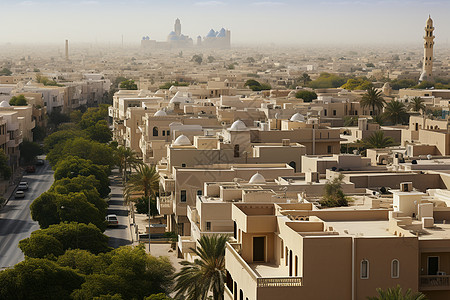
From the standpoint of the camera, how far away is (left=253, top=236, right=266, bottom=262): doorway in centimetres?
→ 1869

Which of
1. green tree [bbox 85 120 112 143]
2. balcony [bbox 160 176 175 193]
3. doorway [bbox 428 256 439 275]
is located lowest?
green tree [bbox 85 120 112 143]

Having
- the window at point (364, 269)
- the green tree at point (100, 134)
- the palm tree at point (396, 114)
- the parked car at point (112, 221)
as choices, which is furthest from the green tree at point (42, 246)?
the green tree at point (100, 134)

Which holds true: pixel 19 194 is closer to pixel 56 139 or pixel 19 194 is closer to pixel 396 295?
pixel 56 139

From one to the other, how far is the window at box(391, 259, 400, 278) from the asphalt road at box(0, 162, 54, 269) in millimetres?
16065

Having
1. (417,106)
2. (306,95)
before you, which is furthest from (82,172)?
(306,95)

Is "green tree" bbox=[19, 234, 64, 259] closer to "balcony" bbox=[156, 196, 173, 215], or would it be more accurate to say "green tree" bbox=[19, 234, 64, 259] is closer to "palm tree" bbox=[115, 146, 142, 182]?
"balcony" bbox=[156, 196, 173, 215]

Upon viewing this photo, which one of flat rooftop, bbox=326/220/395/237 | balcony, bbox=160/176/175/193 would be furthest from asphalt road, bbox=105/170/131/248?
flat rooftop, bbox=326/220/395/237

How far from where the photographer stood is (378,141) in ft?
145

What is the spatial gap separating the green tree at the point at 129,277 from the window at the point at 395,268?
7.32 m

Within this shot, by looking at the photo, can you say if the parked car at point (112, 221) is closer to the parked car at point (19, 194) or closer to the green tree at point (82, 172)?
the green tree at point (82, 172)

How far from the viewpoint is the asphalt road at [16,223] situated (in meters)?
31.4

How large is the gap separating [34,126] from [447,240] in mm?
55493

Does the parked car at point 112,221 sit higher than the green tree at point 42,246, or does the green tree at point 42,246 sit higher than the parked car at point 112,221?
the green tree at point 42,246

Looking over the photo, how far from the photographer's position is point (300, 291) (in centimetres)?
1612
